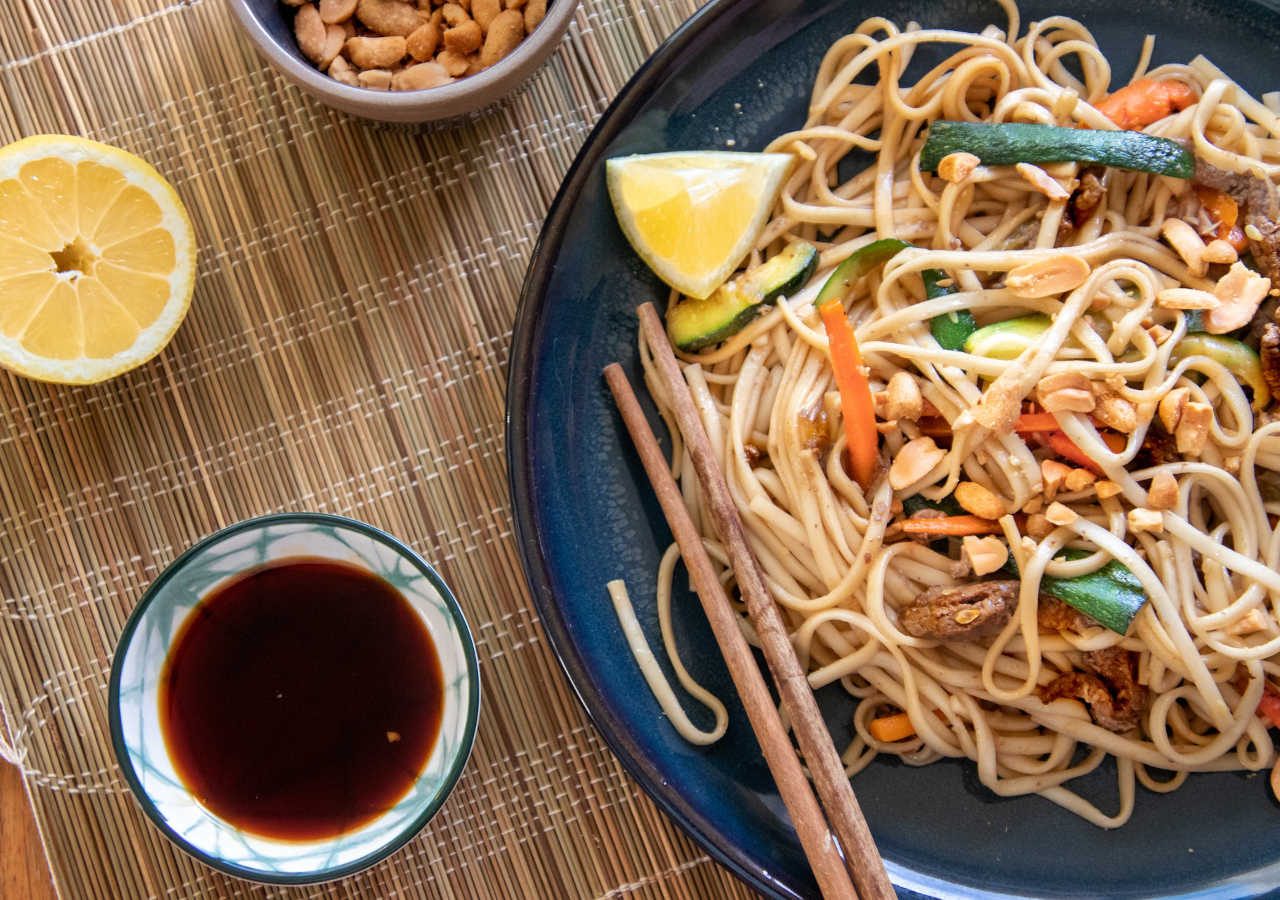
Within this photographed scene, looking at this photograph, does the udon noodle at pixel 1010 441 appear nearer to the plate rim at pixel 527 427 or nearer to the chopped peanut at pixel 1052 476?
the chopped peanut at pixel 1052 476

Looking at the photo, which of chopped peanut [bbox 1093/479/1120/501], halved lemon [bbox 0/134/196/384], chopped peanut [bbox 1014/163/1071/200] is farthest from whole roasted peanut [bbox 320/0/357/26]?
chopped peanut [bbox 1093/479/1120/501]

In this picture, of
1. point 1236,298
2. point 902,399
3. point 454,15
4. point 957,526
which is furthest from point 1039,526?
point 454,15

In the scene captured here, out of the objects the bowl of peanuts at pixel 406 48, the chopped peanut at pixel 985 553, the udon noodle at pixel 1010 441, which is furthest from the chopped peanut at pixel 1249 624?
the bowl of peanuts at pixel 406 48

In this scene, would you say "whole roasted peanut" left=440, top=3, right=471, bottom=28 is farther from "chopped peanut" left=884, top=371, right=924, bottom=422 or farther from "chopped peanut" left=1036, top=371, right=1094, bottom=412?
"chopped peanut" left=1036, top=371, right=1094, bottom=412

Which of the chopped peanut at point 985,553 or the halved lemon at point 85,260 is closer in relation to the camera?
the chopped peanut at point 985,553

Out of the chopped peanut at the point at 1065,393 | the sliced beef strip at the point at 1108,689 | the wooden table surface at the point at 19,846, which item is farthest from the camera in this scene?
the wooden table surface at the point at 19,846

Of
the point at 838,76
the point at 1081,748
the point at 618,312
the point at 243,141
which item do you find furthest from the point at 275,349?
the point at 1081,748
